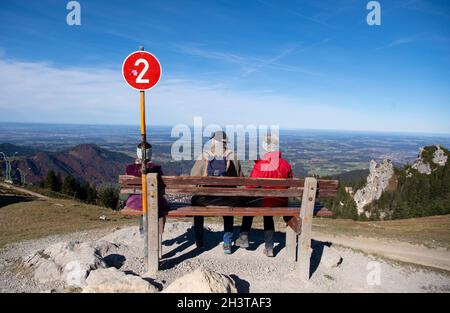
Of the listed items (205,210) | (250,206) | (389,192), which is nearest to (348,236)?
(250,206)

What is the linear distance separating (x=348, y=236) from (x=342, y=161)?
13664cm

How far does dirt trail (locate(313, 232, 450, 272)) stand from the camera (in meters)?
10.1

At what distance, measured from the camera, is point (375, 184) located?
117438mm

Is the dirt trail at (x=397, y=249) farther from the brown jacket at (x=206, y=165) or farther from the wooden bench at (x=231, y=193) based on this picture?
the brown jacket at (x=206, y=165)

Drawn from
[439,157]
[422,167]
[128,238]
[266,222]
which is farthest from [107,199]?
[439,157]

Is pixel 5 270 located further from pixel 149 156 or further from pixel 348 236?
pixel 348 236

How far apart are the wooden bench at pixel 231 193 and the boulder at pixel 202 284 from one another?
1.34 m

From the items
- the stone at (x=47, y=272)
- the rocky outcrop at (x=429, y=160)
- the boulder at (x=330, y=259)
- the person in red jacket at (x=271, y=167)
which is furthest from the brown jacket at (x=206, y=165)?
the rocky outcrop at (x=429, y=160)

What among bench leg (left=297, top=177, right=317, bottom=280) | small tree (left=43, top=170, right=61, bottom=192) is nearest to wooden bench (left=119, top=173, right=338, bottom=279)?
bench leg (left=297, top=177, right=317, bottom=280)

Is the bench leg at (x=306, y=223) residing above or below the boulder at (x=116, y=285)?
above

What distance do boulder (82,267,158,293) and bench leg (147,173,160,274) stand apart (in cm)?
92

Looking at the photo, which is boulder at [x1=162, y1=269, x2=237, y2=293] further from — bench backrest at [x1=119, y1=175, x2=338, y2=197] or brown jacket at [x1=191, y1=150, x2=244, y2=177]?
brown jacket at [x1=191, y1=150, x2=244, y2=177]

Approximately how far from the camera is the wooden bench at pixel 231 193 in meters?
6.54
